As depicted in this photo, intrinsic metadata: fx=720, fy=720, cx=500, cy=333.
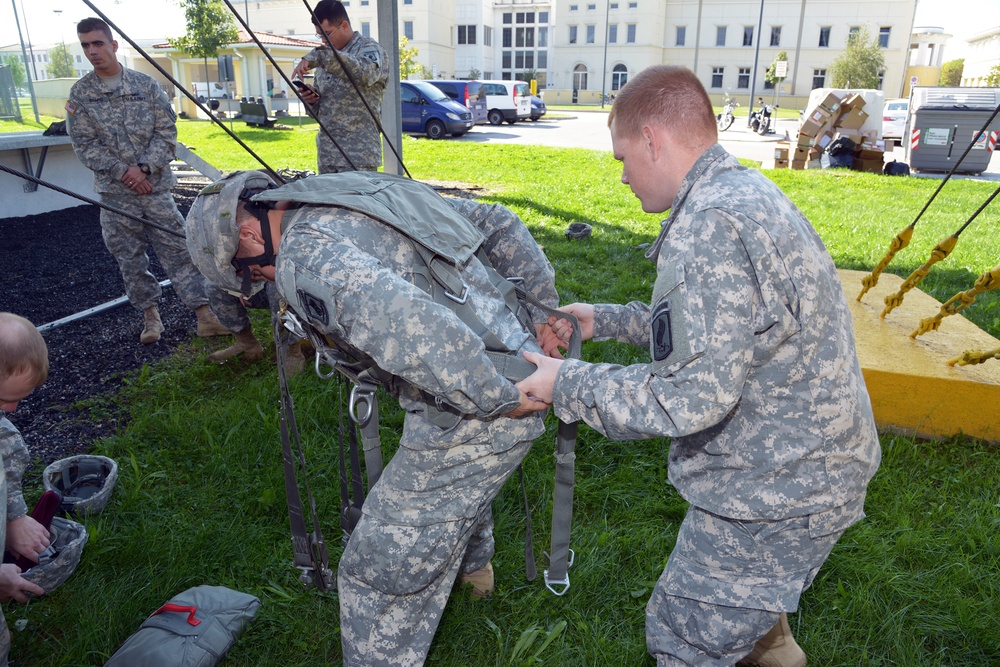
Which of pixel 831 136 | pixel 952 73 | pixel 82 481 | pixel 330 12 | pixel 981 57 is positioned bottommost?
pixel 82 481

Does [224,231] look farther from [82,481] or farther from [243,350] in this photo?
[243,350]

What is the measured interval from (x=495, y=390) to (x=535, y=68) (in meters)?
75.8

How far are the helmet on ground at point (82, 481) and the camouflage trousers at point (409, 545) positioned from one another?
1656mm

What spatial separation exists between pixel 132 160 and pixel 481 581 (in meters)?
4.35

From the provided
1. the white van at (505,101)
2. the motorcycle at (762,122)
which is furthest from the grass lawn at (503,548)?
the motorcycle at (762,122)

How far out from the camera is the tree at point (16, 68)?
9.48 m

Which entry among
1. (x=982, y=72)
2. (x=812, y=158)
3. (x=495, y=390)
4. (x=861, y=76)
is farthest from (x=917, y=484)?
(x=982, y=72)

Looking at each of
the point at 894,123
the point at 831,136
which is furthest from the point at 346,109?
the point at 894,123

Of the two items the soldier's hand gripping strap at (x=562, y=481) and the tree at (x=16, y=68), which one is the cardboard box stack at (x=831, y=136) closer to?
the tree at (x=16, y=68)

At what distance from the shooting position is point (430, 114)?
2286 centimetres

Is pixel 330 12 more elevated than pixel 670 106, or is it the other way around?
pixel 330 12

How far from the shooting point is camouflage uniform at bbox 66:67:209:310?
211 inches

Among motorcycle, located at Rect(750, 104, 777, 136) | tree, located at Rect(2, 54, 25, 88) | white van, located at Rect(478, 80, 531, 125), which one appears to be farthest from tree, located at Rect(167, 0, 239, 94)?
tree, located at Rect(2, 54, 25, 88)

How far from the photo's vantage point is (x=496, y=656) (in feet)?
8.70
